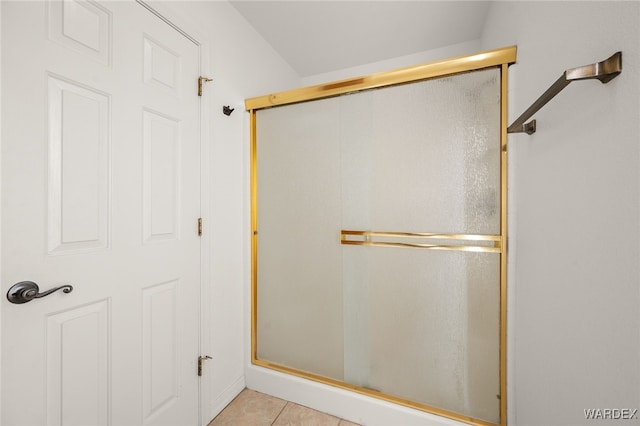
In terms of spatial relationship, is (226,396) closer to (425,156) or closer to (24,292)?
(24,292)

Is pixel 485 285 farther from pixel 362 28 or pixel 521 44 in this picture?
pixel 362 28

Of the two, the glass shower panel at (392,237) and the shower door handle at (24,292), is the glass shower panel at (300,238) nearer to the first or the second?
the glass shower panel at (392,237)

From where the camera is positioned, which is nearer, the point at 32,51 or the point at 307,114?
the point at 32,51

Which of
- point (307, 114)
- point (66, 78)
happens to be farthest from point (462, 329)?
point (66, 78)

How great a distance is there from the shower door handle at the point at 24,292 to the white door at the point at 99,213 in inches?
0.8

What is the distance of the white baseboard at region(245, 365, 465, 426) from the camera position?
1.36 metres

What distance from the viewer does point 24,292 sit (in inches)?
31.6

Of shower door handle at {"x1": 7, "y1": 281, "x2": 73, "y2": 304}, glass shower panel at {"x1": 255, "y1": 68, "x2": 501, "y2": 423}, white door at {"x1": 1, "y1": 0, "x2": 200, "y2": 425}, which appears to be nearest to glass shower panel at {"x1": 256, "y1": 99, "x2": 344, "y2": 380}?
glass shower panel at {"x1": 255, "y1": 68, "x2": 501, "y2": 423}

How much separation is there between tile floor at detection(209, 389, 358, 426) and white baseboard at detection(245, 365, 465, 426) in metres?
0.03

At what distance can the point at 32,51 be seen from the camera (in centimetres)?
84

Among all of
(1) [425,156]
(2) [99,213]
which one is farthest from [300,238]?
(2) [99,213]

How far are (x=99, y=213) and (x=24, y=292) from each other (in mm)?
324

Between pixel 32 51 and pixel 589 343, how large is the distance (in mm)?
1800

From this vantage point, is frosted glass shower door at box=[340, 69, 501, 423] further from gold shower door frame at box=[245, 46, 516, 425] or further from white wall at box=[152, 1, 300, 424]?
white wall at box=[152, 1, 300, 424]
